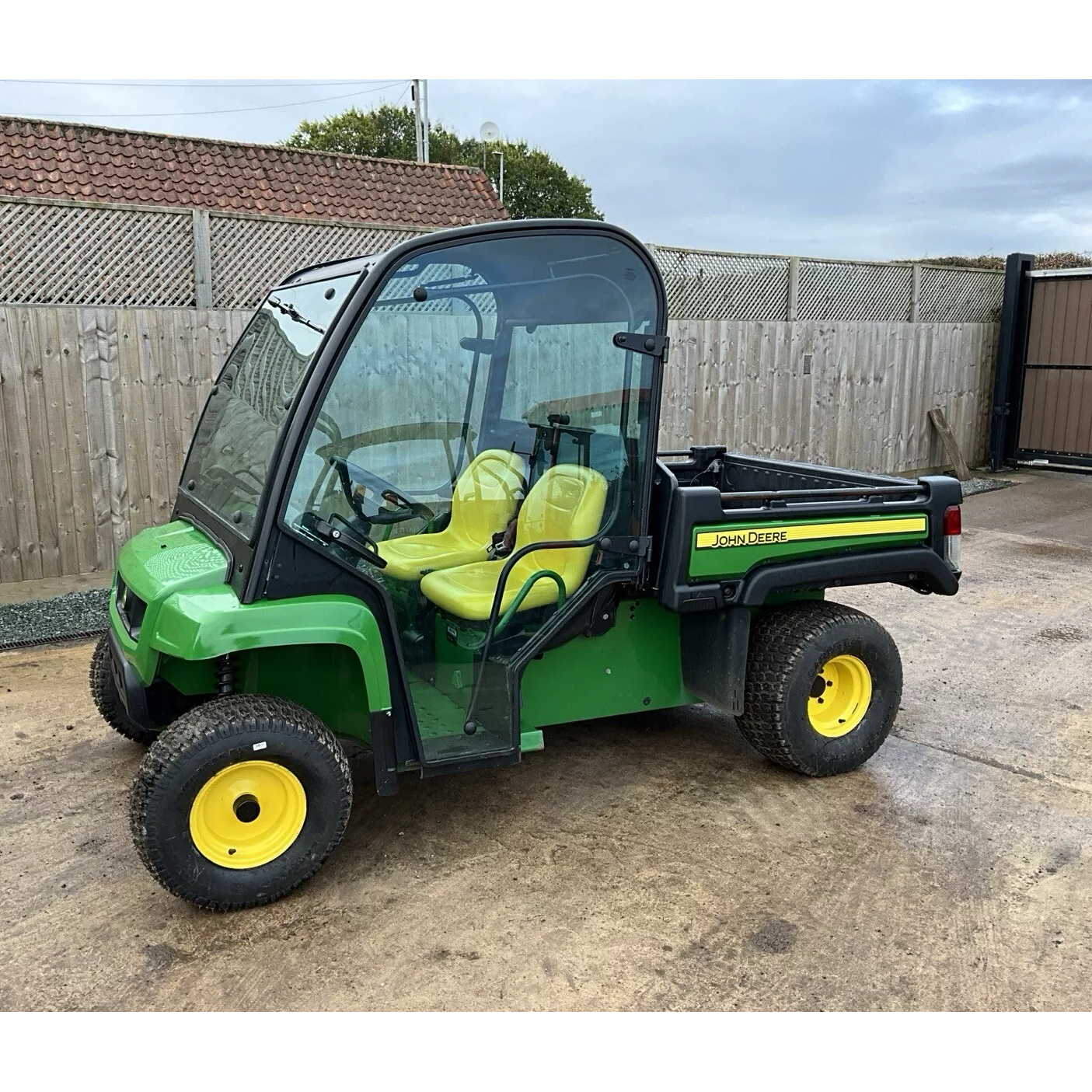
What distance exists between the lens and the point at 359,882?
3.21m

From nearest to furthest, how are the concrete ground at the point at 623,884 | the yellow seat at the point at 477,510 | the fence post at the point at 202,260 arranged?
1. the concrete ground at the point at 623,884
2. the yellow seat at the point at 477,510
3. the fence post at the point at 202,260

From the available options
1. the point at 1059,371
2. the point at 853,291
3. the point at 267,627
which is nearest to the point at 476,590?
the point at 267,627

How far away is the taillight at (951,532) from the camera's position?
4.17m

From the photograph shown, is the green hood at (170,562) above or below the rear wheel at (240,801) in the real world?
above

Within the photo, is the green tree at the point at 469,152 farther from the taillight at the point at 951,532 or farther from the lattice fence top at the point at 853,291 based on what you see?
the taillight at the point at 951,532

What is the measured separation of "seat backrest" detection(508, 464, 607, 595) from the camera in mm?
3529

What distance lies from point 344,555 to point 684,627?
1.43 meters

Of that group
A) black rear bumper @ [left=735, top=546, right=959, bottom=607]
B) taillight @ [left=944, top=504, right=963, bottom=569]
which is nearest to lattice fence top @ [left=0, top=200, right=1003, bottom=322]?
black rear bumper @ [left=735, top=546, right=959, bottom=607]

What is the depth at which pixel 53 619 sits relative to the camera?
5.88 meters

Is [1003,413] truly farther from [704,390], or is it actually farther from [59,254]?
[59,254]

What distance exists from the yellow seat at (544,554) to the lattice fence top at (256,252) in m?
4.30

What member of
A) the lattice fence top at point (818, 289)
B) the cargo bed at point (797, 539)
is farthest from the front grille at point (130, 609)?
the lattice fence top at point (818, 289)

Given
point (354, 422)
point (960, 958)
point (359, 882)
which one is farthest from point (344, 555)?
point (960, 958)

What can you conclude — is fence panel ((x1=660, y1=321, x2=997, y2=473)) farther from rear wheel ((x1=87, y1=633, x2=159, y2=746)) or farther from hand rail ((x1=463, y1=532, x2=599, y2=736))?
rear wheel ((x1=87, y1=633, x2=159, y2=746))
